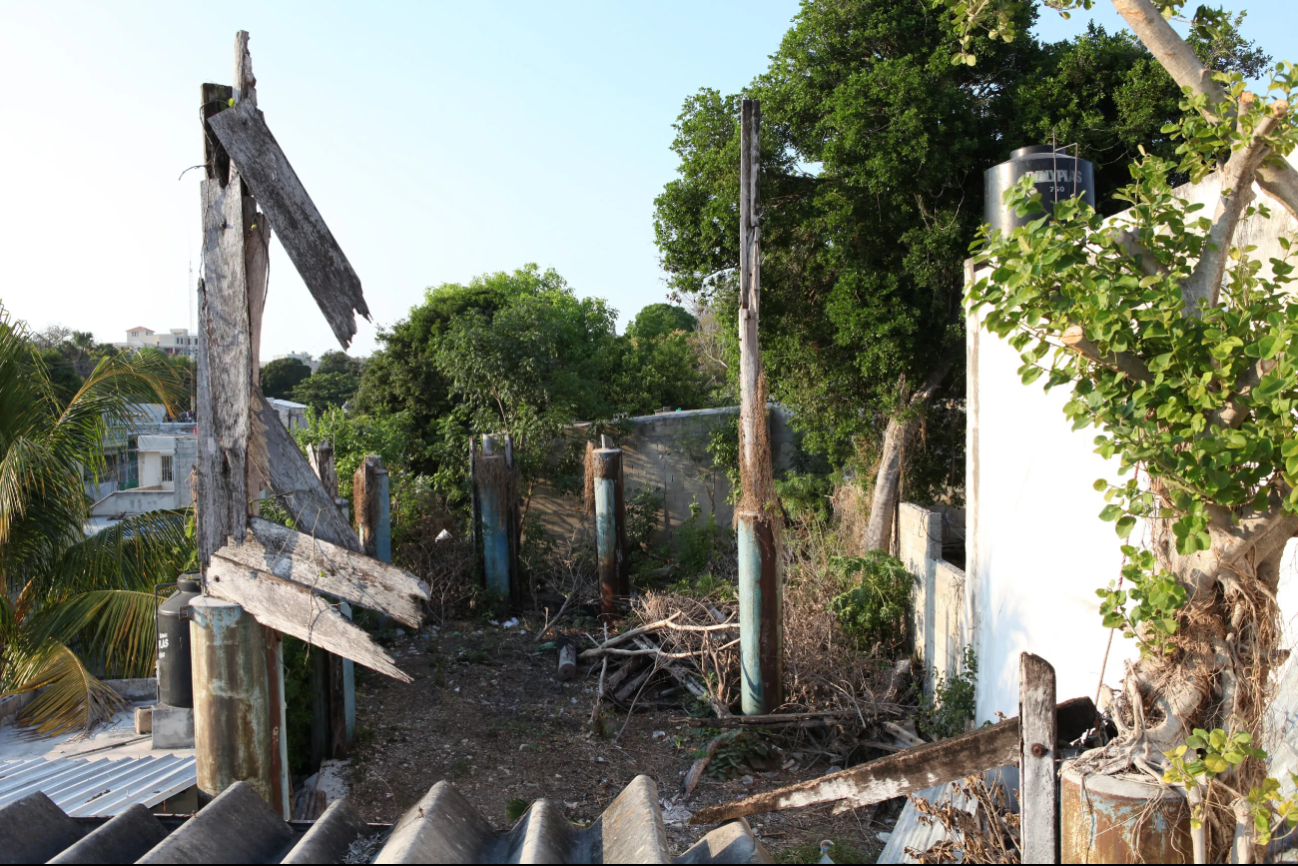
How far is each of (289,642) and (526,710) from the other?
2.44m

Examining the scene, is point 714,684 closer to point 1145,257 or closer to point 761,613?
point 761,613

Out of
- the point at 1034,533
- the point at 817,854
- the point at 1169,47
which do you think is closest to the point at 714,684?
the point at 817,854

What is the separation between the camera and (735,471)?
1277 centimetres

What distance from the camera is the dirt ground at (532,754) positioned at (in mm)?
6039

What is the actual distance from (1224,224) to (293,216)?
111 inches

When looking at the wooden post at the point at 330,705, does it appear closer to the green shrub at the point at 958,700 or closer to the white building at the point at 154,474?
the green shrub at the point at 958,700

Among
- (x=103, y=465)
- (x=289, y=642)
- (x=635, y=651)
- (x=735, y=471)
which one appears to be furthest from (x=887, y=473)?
(x=103, y=465)

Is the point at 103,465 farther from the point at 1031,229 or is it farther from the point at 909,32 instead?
the point at 909,32

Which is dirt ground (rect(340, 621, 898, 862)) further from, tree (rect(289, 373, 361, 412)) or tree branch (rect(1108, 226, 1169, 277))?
tree (rect(289, 373, 361, 412))

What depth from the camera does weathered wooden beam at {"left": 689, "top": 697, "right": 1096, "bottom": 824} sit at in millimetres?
2312

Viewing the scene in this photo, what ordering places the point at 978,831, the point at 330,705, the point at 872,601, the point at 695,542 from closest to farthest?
the point at 978,831, the point at 330,705, the point at 872,601, the point at 695,542

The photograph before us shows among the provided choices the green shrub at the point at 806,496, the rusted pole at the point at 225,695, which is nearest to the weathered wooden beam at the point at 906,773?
the rusted pole at the point at 225,695

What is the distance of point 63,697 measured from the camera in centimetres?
558

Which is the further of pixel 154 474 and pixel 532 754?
pixel 154 474
